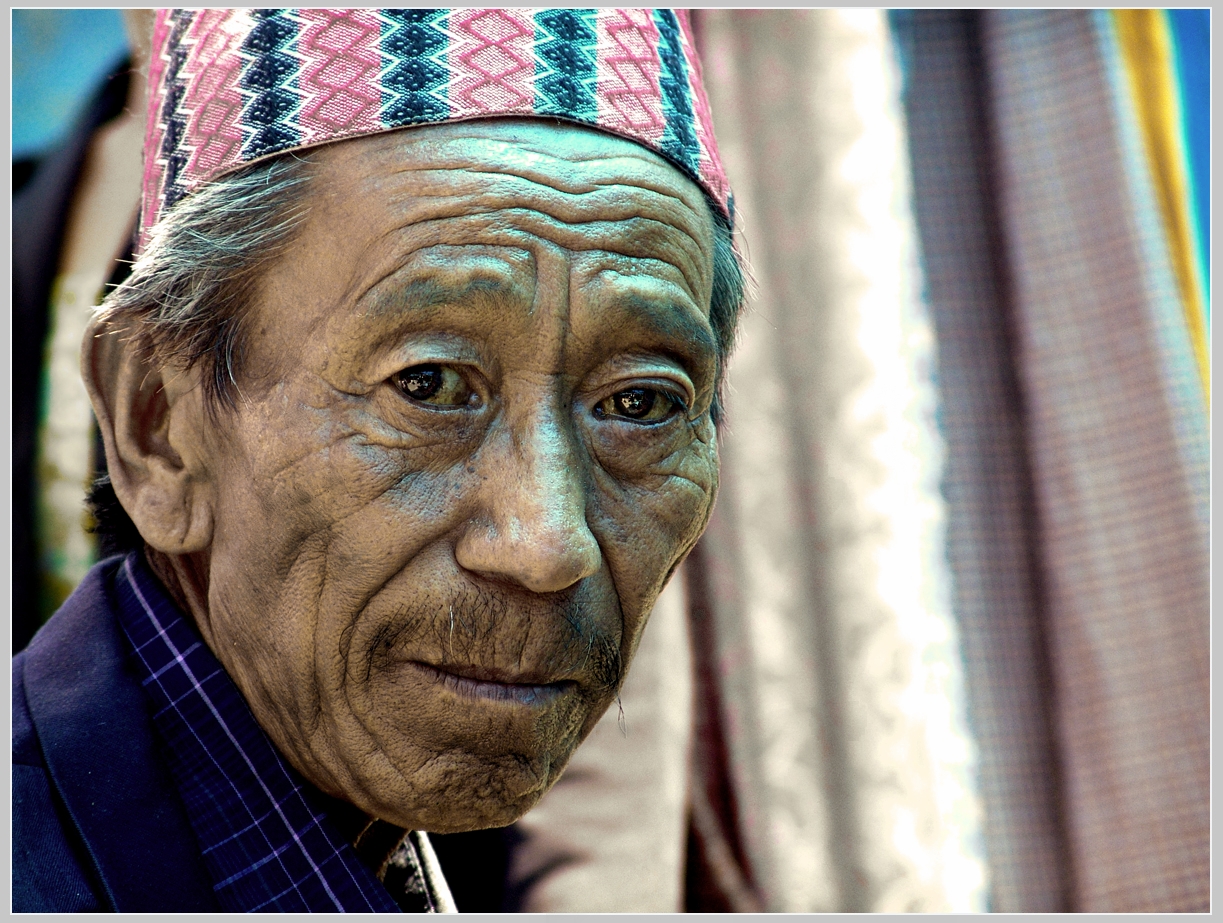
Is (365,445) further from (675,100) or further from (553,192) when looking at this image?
→ (675,100)

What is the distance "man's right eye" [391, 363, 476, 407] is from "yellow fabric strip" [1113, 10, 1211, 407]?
2.06 meters

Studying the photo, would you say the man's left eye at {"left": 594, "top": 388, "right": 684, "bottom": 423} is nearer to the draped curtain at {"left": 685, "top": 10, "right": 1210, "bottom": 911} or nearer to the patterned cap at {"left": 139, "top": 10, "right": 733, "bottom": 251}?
the patterned cap at {"left": 139, "top": 10, "right": 733, "bottom": 251}

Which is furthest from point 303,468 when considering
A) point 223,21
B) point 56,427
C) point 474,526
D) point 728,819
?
point 728,819

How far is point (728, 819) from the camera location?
260 cm

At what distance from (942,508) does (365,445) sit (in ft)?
5.86

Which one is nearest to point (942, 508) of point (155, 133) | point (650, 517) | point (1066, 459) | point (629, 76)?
point (1066, 459)

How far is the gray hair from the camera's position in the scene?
1.24 meters

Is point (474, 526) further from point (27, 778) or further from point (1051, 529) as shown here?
point (1051, 529)

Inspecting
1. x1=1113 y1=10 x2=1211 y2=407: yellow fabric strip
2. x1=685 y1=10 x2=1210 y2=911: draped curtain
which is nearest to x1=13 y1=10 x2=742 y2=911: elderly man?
x1=685 y1=10 x2=1210 y2=911: draped curtain

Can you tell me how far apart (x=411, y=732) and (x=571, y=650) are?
197 mm

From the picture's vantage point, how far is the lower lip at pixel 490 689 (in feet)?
3.93

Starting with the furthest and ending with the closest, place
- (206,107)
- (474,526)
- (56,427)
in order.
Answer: (56,427)
(206,107)
(474,526)

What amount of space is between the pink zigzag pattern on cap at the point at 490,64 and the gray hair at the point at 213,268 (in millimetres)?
200

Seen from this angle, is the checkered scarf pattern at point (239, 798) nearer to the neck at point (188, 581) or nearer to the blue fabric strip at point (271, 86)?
the neck at point (188, 581)
